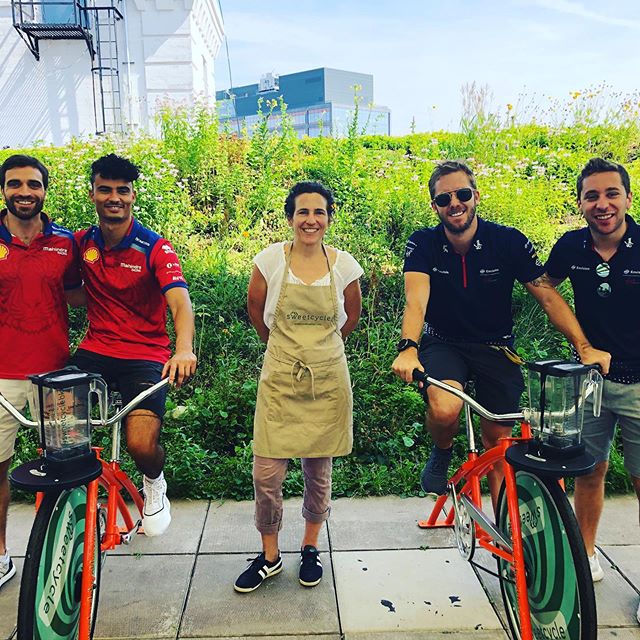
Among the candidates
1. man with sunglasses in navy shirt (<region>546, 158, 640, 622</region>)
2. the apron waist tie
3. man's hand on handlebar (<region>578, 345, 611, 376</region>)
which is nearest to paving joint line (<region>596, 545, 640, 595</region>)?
man with sunglasses in navy shirt (<region>546, 158, 640, 622</region>)

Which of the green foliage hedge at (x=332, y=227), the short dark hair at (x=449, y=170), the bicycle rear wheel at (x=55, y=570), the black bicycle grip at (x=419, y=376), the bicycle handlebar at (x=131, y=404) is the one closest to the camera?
the bicycle rear wheel at (x=55, y=570)

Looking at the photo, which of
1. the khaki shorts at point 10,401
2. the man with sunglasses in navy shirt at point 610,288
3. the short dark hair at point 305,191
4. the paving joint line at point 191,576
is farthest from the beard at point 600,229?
the khaki shorts at point 10,401

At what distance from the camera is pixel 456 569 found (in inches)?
134

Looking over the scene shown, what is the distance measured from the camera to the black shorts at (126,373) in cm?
314

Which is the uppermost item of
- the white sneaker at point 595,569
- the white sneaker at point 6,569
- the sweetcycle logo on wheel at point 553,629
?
the sweetcycle logo on wheel at point 553,629

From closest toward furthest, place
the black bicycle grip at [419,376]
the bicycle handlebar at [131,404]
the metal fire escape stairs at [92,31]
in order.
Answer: the bicycle handlebar at [131,404]
the black bicycle grip at [419,376]
the metal fire escape stairs at [92,31]

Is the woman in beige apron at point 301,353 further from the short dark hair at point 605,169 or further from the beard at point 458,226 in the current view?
the short dark hair at point 605,169

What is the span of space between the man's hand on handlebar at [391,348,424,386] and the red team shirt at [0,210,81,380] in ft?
5.48

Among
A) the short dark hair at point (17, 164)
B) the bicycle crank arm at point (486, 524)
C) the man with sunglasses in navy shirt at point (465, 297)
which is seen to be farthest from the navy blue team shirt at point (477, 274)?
the short dark hair at point (17, 164)

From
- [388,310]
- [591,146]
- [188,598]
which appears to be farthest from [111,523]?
A: [591,146]

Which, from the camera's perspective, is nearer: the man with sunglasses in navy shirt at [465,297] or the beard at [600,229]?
the beard at [600,229]

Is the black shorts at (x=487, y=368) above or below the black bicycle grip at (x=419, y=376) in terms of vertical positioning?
below

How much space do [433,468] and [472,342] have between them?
676mm

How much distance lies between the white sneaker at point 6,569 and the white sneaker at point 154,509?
0.73 m
